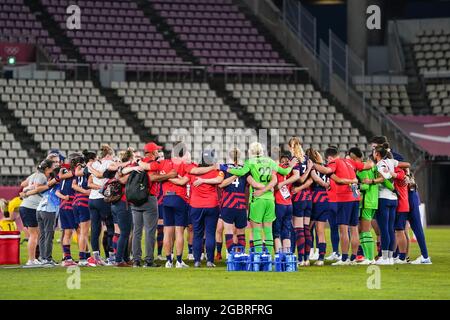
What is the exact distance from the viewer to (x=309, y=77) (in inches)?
1891

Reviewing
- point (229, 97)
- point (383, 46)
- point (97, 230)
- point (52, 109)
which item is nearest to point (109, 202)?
point (97, 230)

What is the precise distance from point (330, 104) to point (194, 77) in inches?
211

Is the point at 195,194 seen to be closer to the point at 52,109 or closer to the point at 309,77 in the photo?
the point at 52,109

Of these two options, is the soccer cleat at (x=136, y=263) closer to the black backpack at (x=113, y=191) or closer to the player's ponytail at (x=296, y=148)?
the black backpack at (x=113, y=191)

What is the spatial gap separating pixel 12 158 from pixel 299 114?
37.6 ft

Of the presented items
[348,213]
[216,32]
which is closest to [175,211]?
[348,213]

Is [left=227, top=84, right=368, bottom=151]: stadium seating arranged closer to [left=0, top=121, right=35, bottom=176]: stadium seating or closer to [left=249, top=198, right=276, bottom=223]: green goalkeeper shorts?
[left=0, top=121, right=35, bottom=176]: stadium seating

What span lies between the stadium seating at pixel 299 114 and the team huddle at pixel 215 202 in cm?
2167

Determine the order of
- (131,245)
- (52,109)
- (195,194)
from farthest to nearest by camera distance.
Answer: (52,109) → (131,245) → (195,194)

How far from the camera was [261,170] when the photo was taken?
20.3 metres

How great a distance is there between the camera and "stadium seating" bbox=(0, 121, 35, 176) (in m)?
39.1

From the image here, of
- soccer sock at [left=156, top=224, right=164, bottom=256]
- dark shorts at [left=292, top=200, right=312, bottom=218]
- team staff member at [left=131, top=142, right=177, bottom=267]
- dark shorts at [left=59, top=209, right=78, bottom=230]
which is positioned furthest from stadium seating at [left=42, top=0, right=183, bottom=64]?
team staff member at [left=131, top=142, right=177, bottom=267]

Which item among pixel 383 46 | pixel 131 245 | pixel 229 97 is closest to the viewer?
pixel 131 245

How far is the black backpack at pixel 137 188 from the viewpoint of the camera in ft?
66.5
